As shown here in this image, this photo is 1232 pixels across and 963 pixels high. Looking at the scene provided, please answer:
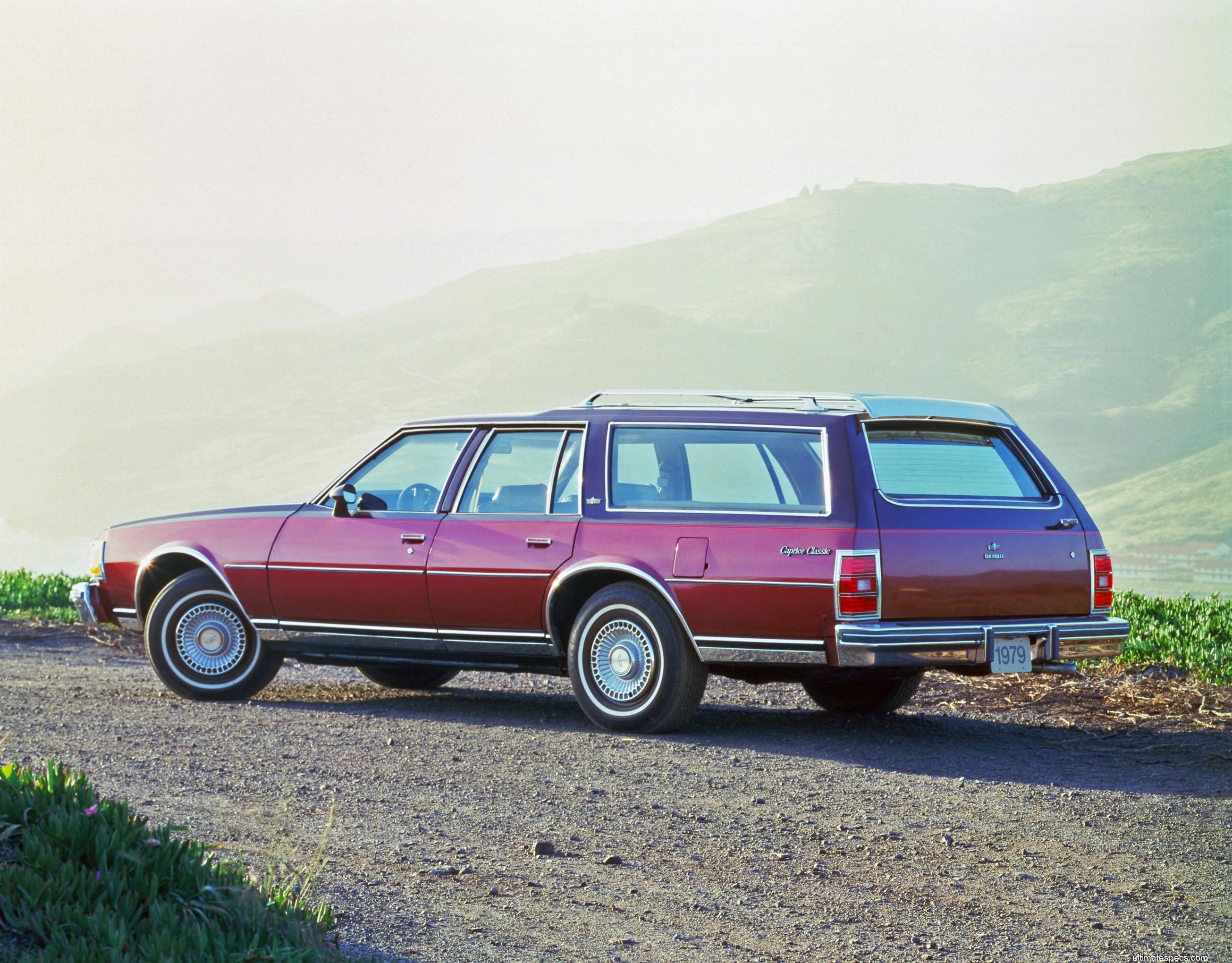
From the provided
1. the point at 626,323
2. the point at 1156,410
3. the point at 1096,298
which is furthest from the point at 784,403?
the point at 1096,298

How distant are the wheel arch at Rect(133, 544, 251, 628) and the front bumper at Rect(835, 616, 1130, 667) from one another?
427cm

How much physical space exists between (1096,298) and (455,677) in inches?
6179

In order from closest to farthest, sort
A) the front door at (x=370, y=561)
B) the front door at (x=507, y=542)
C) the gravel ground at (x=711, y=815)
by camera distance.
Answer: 1. the gravel ground at (x=711, y=815)
2. the front door at (x=507, y=542)
3. the front door at (x=370, y=561)

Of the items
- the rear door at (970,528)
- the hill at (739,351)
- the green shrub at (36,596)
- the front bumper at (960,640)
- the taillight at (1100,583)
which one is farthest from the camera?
the hill at (739,351)

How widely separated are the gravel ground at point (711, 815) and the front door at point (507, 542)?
1.91 feet

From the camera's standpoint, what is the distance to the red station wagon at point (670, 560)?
8.18 m

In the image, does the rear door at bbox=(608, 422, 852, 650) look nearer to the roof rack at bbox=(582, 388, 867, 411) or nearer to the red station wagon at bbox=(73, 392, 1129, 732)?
the red station wagon at bbox=(73, 392, 1129, 732)

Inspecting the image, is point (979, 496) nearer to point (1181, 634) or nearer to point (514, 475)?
point (514, 475)

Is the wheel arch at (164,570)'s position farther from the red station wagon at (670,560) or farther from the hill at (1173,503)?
the hill at (1173,503)

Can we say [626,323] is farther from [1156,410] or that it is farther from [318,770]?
[318,770]

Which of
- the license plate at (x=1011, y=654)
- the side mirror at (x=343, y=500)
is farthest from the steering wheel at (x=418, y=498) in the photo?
the license plate at (x=1011, y=654)

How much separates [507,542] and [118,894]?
476cm

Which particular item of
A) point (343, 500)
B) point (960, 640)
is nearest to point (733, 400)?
point (960, 640)

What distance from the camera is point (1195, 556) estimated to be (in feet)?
306
